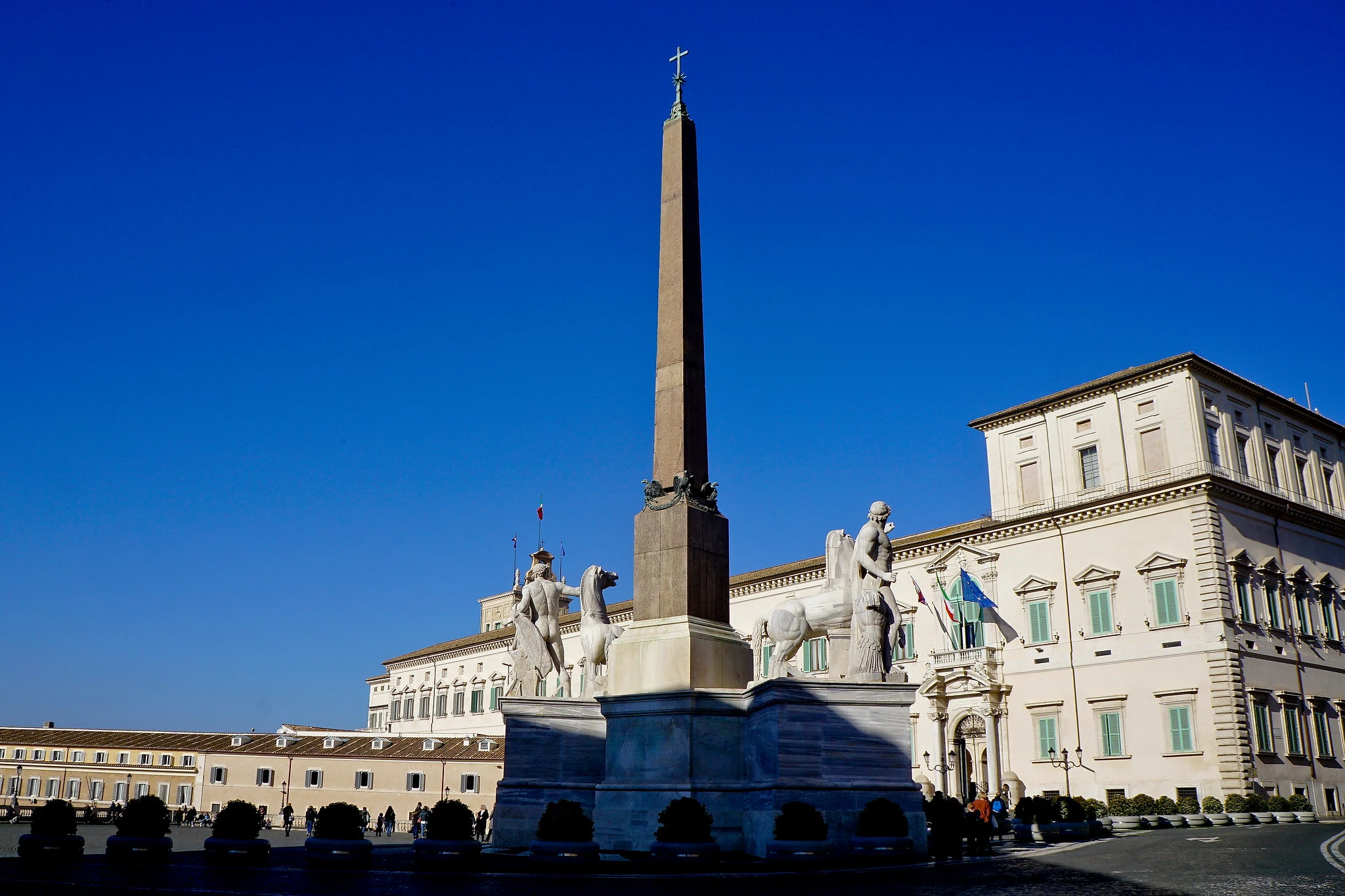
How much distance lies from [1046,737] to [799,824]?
97.8 feet

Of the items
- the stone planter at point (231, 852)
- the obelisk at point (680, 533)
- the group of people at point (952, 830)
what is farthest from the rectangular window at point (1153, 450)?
the stone planter at point (231, 852)

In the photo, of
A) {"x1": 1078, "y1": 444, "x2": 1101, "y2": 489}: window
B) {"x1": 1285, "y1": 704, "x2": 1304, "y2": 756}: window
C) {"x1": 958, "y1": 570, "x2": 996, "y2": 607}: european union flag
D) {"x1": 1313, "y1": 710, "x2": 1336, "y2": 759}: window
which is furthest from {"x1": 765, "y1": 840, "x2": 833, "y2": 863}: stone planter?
{"x1": 1078, "y1": 444, "x2": 1101, "y2": 489}: window

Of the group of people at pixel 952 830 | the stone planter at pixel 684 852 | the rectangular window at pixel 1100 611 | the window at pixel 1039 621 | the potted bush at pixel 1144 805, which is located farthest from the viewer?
the window at pixel 1039 621

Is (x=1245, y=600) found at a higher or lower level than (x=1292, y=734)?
higher

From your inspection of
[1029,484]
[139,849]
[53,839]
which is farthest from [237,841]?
[1029,484]

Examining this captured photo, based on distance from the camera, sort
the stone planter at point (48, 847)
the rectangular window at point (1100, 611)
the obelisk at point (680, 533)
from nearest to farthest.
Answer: the stone planter at point (48, 847) < the obelisk at point (680, 533) < the rectangular window at point (1100, 611)

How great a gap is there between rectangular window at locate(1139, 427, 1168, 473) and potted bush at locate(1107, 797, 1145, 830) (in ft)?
37.7

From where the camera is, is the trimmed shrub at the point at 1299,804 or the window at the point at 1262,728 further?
the window at the point at 1262,728

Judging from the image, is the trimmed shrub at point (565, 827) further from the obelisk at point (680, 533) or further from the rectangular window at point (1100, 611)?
the rectangular window at point (1100, 611)

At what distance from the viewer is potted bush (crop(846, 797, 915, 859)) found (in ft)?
44.9

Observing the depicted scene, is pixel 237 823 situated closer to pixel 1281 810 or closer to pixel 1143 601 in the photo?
A: pixel 1281 810

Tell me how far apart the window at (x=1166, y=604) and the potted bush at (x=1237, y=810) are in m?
6.24

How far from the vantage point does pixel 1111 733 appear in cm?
3859

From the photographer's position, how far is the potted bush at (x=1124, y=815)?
28.6m
